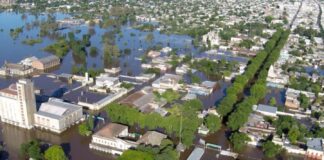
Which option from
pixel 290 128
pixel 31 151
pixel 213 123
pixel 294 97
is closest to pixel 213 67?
pixel 294 97

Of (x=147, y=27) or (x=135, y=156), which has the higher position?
(x=135, y=156)

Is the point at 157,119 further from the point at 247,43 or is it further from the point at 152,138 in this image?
the point at 247,43

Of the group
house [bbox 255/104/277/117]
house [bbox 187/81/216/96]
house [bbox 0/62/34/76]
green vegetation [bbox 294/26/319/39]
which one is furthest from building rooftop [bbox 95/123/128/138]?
green vegetation [bbox 294/26/319/39]

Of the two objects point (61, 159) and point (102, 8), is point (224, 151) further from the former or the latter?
point (102, 8)

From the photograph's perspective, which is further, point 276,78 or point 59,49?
point 59,49

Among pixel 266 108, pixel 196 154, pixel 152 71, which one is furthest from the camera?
pixel 152 71

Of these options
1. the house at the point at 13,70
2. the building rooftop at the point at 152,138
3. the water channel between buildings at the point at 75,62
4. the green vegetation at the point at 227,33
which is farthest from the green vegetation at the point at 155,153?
the green vegetation at the point at 227,33

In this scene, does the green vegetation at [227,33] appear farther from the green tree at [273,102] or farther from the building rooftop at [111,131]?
the building rooftop at [111,131]
